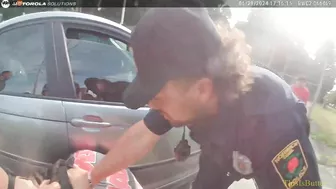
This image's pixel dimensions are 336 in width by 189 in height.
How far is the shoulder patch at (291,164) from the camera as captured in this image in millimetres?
1545

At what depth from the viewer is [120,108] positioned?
166 centimetres

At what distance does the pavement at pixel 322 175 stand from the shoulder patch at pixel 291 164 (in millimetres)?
89

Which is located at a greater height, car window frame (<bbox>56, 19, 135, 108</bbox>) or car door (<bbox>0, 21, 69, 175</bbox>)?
car window frame (<bbox>56, 19, 135, 108</bbox>)

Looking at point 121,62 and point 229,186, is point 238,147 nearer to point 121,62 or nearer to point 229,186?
point 229,186

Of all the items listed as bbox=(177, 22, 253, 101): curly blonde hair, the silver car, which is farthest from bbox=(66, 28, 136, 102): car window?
bbox=(177, 22, 253, 101): curly blonde hair

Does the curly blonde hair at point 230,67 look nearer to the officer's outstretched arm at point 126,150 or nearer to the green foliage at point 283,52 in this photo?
the green foliage at point 283,52

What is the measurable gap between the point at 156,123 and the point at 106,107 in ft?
0.70

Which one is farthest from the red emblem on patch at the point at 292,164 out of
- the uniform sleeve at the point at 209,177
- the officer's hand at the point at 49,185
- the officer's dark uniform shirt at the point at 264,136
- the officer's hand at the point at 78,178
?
the officer's hand at the point at 49,185

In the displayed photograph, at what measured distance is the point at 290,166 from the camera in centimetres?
155

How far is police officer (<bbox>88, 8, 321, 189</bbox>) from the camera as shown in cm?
152

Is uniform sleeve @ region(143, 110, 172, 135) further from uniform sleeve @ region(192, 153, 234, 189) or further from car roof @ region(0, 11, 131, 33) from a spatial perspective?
car roof @ region(0, 11, 131, 33)

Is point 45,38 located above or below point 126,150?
above
